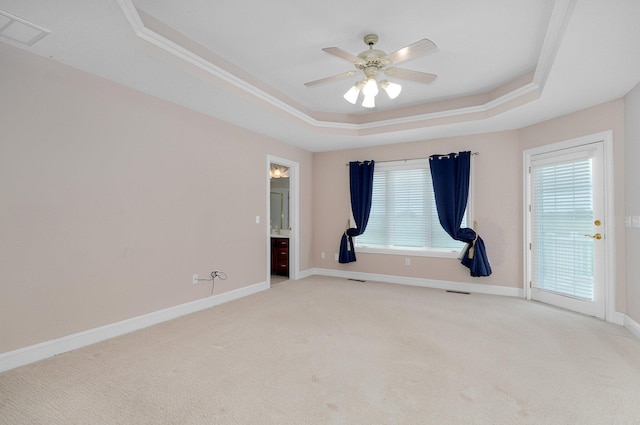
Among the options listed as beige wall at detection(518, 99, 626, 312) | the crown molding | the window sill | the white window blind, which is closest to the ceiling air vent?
the crown molding

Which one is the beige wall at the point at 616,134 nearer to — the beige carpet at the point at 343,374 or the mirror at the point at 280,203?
the beige carpet at the point at 343,374

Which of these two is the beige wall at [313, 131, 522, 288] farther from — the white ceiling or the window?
the white ceiling

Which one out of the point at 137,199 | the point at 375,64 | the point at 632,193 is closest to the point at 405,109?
the point at 375,64

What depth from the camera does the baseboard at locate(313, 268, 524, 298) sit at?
4699mm

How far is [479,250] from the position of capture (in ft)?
15.6

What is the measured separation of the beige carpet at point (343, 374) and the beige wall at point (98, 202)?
0.41 meters

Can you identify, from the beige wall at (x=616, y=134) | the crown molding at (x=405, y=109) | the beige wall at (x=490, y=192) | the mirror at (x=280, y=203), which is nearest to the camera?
the crown molding at (x=405, y=109)

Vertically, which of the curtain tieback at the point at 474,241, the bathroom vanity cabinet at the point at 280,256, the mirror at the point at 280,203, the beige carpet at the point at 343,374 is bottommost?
the beige carpet at the point at 343,374

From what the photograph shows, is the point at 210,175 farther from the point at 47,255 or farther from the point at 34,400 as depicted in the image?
the point at 34,400

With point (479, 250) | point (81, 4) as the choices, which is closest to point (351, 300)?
point (479, 250)

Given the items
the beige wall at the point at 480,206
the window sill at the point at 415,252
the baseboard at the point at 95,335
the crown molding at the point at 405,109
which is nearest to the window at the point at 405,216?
the window sill at the point at 415,252

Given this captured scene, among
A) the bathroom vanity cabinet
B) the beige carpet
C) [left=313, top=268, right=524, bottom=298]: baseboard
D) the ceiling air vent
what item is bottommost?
the beige carpet

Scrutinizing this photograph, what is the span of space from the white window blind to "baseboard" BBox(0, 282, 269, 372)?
4.36m

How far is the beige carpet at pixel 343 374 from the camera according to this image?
1889mm
